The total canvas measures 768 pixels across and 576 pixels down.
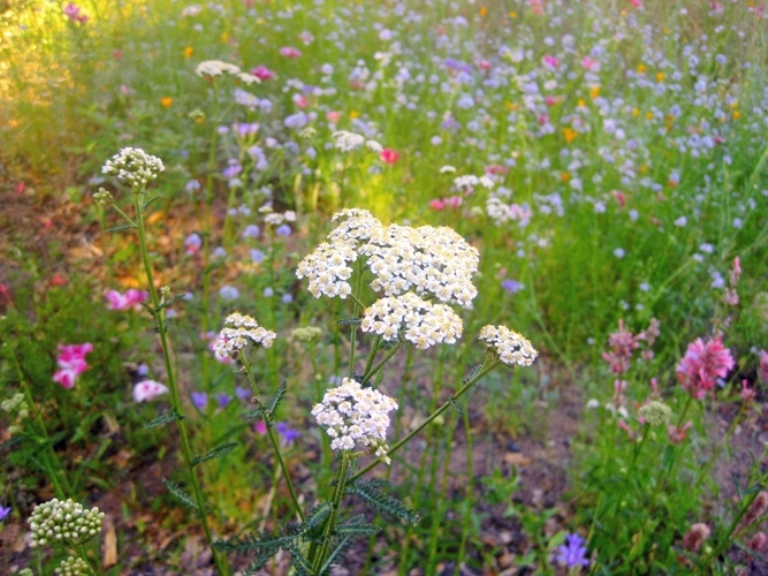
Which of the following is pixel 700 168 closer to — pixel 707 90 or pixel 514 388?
pixel 707 90

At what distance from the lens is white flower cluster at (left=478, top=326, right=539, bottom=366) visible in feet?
4.12

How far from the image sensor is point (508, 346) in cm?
127

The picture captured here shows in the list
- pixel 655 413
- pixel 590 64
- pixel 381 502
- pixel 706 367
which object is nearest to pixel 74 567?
pixel 381 502

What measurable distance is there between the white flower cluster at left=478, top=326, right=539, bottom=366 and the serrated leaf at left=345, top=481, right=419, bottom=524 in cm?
35

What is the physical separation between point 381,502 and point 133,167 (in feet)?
3.15

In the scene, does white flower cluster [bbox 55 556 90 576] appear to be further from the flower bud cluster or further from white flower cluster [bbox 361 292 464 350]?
the flower bud cluster

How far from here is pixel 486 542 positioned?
249cm

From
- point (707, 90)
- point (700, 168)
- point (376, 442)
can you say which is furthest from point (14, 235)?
point (707, 90)

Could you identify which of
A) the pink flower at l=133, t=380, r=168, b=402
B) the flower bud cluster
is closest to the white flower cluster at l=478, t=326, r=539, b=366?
the flower bud cluster

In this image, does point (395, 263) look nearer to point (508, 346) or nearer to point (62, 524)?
point (508, 346)

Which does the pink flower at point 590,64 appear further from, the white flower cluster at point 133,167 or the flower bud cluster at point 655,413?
the white flower cluster at point 133,167

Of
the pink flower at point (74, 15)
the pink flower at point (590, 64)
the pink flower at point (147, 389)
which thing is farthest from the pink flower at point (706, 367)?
the pink flower at point (74, 15)

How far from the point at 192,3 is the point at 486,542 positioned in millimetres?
4641

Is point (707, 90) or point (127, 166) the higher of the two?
point (127, 166)
